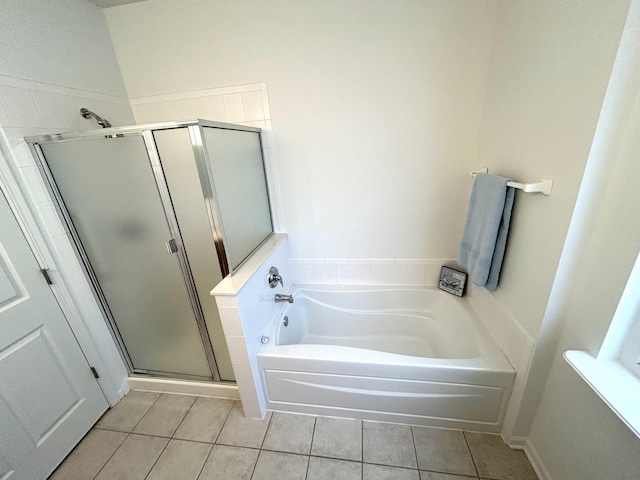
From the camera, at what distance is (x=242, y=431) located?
4.52ft

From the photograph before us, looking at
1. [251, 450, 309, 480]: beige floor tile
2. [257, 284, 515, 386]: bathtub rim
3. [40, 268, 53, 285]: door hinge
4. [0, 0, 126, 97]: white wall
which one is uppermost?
[0, 0, 126, 97]: white wall

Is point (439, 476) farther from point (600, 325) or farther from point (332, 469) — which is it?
point (600, 325)

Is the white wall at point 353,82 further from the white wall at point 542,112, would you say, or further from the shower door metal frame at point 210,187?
the shower door metal frame at point 210,187

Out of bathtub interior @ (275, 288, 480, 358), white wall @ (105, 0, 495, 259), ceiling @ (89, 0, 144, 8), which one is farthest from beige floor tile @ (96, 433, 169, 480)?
ceiling @ (89, 0, 144, 8)

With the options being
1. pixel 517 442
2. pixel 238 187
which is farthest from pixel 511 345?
pixel 238 187

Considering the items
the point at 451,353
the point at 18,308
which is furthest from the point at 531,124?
the point at 18,308

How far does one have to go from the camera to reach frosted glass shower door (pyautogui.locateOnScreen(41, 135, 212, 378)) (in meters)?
1.17

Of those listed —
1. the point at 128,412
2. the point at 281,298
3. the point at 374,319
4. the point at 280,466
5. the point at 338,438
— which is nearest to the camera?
the point at 280,466

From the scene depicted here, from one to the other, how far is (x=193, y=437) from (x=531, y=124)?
231 cm

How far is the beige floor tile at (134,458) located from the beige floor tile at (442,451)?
54.8 inches

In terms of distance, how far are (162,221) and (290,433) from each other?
4.43 ft

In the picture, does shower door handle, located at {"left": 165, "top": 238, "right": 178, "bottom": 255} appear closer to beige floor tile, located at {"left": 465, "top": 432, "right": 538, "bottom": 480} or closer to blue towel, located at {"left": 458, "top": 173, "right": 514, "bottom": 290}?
blue towel, located at {"left": 458, "top": 173, "right": 514, "bottom": 290}

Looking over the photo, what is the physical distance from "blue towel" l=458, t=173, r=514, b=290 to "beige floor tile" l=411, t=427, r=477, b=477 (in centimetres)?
82

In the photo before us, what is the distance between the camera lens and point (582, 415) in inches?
35.0
